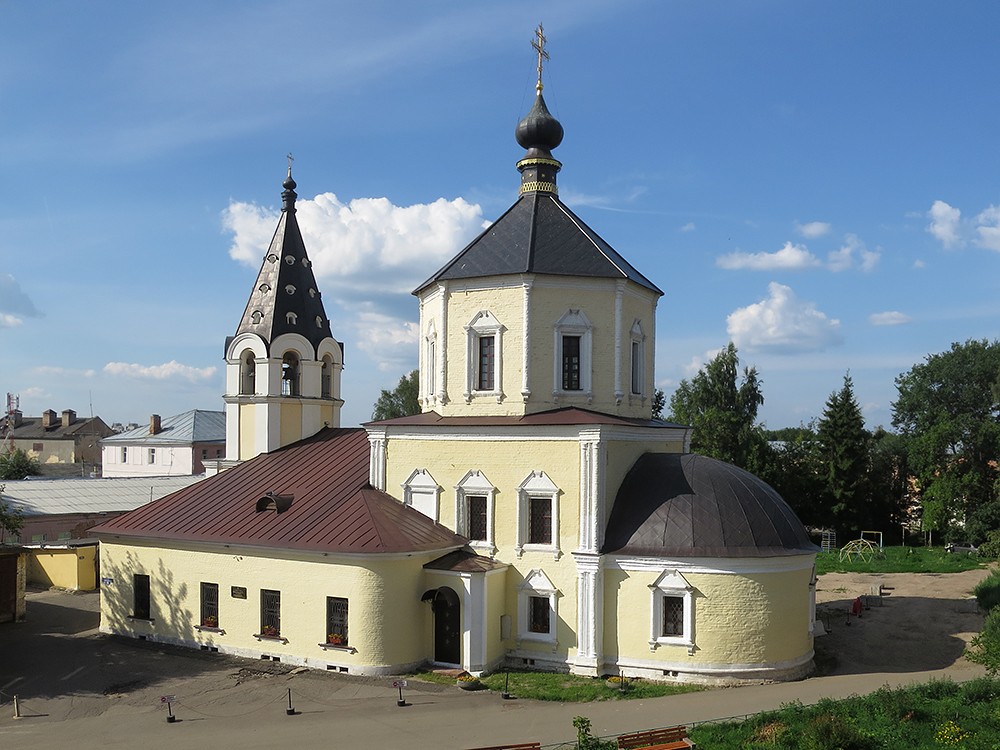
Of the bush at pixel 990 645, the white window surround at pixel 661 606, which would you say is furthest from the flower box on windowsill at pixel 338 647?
the bush at pixel 990 645

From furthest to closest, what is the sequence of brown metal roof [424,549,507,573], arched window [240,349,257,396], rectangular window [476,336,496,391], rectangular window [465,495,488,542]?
1. arched window [240,349,257,396]
2. rectangular window [476,336,496,391]
3. rectangular window [465,495,488,542]
4. brown metal roof [424,549,507,573]

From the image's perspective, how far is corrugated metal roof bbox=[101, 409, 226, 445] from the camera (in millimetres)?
61594

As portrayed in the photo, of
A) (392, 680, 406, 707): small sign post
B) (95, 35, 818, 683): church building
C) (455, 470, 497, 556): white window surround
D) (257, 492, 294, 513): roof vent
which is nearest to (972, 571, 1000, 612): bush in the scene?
(95, 35, 818, 683): church building

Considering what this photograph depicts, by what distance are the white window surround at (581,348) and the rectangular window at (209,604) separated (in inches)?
405

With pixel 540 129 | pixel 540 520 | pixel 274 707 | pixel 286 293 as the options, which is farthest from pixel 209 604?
pixel 540 129

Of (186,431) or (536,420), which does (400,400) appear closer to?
(186,431)

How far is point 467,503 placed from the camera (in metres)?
21.2

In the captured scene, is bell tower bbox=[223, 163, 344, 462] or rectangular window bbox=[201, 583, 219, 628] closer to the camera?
rectangular window bbox=[201, 583, 219, 628]

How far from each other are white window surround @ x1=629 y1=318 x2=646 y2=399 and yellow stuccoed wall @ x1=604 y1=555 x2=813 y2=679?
5479mm

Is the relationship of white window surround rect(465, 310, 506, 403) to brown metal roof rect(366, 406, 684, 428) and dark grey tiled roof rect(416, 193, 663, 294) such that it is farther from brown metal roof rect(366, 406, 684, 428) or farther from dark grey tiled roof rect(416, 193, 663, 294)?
dark grey tiled roof rect(416, 193, 663, 294)

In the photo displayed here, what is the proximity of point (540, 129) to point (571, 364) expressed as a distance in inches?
291

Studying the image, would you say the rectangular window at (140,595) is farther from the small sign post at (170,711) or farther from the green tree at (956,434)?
the green tree at (956,434)

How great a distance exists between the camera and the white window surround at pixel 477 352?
70.3 feet

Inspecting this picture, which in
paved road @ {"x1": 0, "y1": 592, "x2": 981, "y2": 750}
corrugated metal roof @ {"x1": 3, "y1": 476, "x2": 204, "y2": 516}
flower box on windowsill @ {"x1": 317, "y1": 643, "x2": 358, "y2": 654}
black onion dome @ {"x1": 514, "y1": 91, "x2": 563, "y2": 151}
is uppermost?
black onion dome @ {"x1": 514, "y1": 91, "x2": 563, "y2": 151}
